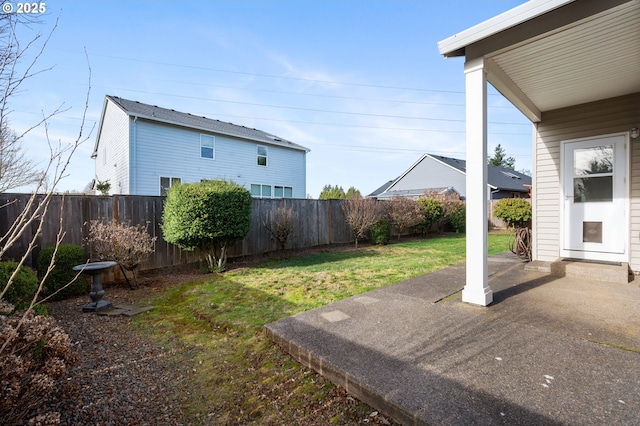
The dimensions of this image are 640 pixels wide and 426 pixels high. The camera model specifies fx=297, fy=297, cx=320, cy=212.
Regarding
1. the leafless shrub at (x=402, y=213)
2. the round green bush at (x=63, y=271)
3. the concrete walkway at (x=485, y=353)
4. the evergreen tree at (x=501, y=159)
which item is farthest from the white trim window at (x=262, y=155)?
the evergreen tree at (x=501, y=159)

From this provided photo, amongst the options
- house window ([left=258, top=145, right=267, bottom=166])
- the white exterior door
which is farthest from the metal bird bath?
house window ([left=258, top=145, right=267, bottom=166])

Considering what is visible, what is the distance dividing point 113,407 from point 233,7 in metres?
9.46

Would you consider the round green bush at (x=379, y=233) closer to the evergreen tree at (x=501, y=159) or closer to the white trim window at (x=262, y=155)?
the white trim window at (x=262, y=155)

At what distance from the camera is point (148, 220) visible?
634 cm

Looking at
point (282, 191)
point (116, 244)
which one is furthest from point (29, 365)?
point (282, 191)

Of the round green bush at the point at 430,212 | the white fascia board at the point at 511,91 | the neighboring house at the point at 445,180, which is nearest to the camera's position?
the white fascia board at the point at 511,91

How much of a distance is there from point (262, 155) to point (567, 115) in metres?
13.1

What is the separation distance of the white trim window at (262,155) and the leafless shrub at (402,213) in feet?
24.3

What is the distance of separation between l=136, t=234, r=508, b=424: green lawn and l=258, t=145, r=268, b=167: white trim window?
9.73m

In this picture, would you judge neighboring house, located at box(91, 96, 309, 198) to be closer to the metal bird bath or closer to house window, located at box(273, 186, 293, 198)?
house window, located at box(273, 186, 293, 198)

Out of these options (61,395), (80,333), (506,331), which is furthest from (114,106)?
(506,331)

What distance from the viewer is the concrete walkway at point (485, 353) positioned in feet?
5.73

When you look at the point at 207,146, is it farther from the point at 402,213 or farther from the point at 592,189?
the point at 592,189

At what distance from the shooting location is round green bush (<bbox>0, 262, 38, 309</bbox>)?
3094 mm
